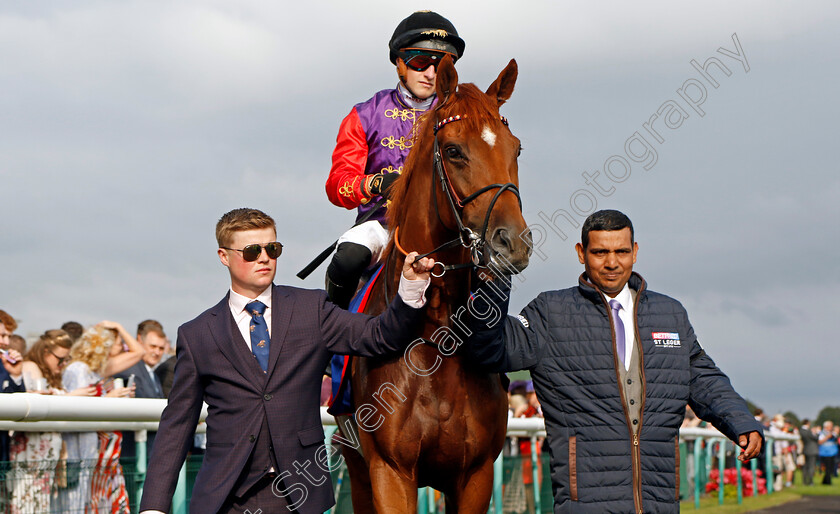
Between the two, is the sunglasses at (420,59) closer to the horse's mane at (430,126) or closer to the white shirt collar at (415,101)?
the white shirt collar at (415,101)

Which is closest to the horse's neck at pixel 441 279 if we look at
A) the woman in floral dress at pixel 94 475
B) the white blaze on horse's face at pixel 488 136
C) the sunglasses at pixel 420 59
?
the white blaze on horse's face at pixel 488 136

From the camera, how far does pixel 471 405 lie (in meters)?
3.92

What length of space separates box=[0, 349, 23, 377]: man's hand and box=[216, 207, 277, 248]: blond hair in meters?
3.15

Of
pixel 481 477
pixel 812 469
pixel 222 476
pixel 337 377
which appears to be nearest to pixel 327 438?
pixel 337 377

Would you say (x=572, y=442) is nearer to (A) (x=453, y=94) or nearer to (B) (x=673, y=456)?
(B) (x=673, y=456)

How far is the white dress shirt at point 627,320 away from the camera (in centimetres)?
391

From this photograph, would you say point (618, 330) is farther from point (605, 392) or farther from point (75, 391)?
point (75, 391)

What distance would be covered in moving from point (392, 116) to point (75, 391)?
3045mm

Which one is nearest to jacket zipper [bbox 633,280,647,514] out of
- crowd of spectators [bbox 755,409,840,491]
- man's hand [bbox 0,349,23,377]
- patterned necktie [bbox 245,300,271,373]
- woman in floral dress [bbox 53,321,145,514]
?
patterned necktie [bbox 245,300,271,373]

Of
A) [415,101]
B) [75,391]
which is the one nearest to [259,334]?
[415,101]

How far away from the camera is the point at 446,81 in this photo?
3.93 meters

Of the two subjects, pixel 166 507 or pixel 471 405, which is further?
pixel 471 405

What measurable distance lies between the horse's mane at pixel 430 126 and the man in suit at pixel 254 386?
56 centimetres

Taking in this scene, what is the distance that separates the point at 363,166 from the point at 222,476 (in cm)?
200
